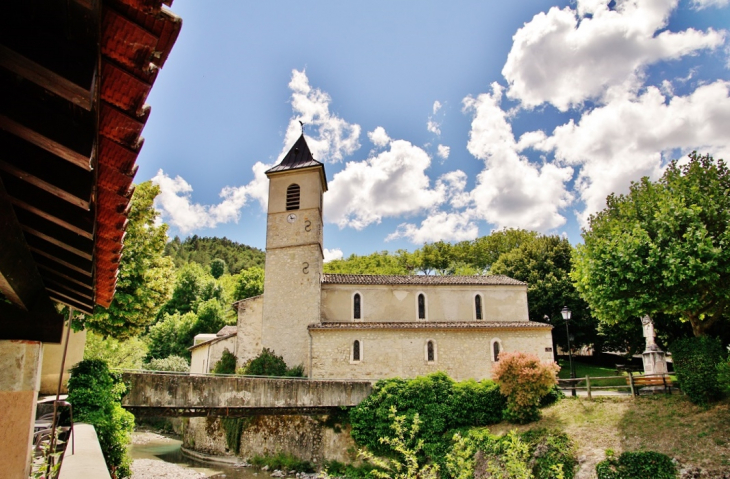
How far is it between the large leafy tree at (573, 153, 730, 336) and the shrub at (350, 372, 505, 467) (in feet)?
21.1

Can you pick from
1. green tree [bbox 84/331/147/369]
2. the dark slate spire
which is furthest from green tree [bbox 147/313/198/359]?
the dark slate spire

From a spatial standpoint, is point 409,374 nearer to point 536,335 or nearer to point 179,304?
point 536,335

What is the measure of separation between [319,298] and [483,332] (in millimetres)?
9989

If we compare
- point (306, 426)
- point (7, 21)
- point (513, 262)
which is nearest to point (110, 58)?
point (7, 21)

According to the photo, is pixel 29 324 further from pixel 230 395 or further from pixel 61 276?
pixel 230 395

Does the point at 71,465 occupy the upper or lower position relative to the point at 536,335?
lower

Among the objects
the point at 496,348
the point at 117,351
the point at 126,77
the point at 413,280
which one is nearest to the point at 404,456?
the point at 126,77

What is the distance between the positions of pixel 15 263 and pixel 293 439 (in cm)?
2294

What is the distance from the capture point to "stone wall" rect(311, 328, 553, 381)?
25719mm

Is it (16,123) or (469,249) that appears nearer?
(16,123)

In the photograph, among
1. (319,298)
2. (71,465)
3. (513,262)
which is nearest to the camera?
(71,465)

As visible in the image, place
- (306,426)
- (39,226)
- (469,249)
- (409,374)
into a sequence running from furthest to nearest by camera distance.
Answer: (469,249)
(409,374)
(306,426)
(39,226)

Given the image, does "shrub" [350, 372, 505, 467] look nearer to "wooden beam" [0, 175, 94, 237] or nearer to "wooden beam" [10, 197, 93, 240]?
"wooden beam" [10, 197, 93, 240]

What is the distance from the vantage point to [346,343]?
26016 mm
